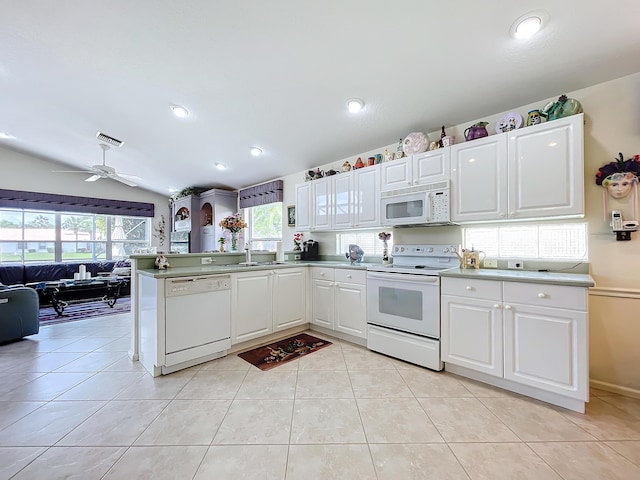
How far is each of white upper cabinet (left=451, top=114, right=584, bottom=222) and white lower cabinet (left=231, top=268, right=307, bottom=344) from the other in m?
2.00

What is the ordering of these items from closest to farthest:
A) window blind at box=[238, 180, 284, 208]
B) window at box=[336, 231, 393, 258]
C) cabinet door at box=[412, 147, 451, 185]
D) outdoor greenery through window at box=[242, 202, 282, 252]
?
cabinet door at box=[412, 147, 451, 185] < window at box=[336, 231, 393, 258] < window blind at box=[238, 180, 284, 208] < outdoor greenery through window at box=[242, 202, 282, 252]

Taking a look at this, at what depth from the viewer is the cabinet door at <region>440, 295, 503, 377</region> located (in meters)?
2.08

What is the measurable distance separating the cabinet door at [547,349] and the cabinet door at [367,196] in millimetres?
1633

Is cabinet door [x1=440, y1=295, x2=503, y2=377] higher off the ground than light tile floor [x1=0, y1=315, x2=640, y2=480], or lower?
higher

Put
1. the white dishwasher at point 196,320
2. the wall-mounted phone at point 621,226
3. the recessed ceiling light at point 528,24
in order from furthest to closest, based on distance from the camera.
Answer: the white dishwasher at point 196,320 < the wall-mounted phone at point 621,226 < the recessed ceiling light at point 528,24

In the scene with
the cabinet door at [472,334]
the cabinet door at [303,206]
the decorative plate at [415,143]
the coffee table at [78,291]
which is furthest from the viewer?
the coffee table at [78,291]

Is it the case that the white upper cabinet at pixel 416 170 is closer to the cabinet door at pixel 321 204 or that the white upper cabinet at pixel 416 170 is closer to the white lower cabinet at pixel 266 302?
the cabinet door at pixel 321 204

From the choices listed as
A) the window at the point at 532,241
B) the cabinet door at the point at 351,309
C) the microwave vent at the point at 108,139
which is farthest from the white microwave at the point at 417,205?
the microwave vent at the point at 108,139

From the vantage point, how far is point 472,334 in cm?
220

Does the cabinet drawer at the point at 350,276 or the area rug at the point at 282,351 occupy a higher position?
the cabinet drawer at the point at 350,276

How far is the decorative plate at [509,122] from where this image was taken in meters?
2.33

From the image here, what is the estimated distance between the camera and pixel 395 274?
266cm

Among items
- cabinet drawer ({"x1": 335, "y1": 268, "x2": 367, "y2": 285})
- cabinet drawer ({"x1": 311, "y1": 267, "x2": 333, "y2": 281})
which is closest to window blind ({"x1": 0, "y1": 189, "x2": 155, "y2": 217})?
cabinet drawer ({"x1": 311, "y1": 267, "x2": 333, "y2": 281})

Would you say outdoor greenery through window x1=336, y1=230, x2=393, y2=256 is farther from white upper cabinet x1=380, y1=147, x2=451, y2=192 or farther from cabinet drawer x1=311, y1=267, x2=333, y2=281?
white upper cabinet x1=380, y1=147, x2=451, y2=192
